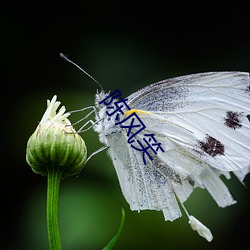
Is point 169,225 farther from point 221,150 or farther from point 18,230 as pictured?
point 221,150

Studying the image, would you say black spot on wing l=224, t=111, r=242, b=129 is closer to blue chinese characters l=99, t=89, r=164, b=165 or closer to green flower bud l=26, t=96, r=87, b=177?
blue chinese characters l=99, t=89, r=164, b=165

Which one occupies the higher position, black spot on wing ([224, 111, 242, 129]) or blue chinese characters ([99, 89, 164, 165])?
blue chinese characters ([99, 89, 164, 165])

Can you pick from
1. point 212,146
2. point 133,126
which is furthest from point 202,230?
point 133,126

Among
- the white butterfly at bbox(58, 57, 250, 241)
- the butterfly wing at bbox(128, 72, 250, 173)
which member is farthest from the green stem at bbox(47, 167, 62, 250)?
the butterfly wing at bbox(128, 72, 250, 173)

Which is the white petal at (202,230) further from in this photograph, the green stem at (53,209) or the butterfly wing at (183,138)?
the green stem at (53,209)

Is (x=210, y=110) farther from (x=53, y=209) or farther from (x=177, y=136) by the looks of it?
(x=53, y=209)

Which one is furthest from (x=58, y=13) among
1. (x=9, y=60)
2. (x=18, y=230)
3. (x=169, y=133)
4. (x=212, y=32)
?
(x=169, y=133)
